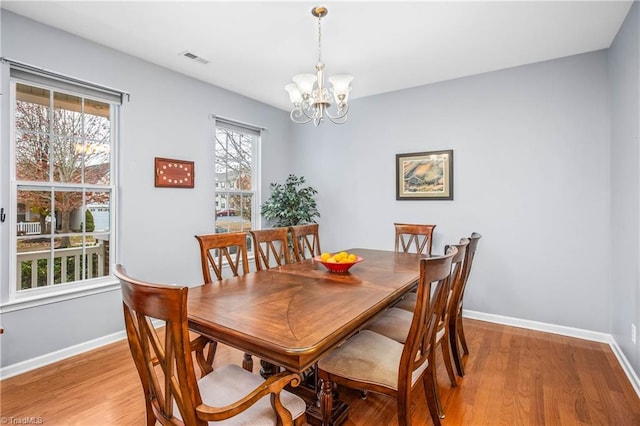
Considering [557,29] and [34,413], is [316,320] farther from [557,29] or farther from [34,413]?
[557,29]

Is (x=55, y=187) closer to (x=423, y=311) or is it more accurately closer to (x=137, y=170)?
(x=137, y=170)

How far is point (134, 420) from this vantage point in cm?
186

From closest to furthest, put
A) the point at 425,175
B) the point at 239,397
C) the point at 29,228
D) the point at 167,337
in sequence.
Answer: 1. the point at 167,337
2. the point at 239,397
3. the point at 29,228
4. the point at 425,175

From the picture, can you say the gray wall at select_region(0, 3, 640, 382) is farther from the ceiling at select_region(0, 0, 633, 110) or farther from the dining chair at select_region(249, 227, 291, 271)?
the dining chair at select_region(249, 227, 291, 271)

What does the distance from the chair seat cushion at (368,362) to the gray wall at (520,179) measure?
7.39 feet

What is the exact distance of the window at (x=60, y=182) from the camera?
249cm

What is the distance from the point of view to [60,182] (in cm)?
268

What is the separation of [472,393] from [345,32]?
2891 millimetres

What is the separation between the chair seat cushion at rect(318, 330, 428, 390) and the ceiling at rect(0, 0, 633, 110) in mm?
2300

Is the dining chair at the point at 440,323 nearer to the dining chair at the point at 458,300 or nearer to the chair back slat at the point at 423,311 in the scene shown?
the dining chair at the point at 458,300

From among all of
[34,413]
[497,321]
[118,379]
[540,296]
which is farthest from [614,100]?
[34,413]

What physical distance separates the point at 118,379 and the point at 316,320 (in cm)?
187

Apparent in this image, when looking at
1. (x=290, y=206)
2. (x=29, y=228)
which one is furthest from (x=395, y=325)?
(x=29, y=228)

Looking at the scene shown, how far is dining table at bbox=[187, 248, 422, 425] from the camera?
1210 millimetres
